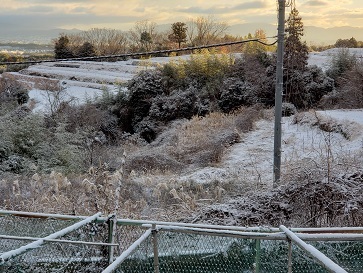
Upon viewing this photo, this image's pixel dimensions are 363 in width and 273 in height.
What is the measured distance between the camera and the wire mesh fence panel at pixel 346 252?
13.3ft

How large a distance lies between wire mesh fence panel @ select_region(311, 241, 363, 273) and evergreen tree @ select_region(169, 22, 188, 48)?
3479 cm

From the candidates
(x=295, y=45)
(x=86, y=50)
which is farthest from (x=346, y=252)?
(x=86, y=50)

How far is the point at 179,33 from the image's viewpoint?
Answer: 124ft

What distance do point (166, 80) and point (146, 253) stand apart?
59.0 ft

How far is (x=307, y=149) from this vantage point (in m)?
12.3

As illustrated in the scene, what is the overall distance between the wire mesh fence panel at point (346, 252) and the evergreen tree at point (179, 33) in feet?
114

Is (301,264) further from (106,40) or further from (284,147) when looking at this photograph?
(106,40)

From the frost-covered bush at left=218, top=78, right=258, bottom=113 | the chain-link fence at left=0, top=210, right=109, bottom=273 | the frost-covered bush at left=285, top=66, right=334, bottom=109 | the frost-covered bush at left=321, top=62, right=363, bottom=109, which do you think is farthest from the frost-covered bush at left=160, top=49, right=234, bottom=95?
the chain-link fence at left=0, top=210, right=109, bottom=273

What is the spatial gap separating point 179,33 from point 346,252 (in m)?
35.1

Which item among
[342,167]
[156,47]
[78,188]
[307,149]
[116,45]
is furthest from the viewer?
[116,45]

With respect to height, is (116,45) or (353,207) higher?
(116,45)

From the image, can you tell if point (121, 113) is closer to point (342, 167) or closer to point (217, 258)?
point (342, 167)

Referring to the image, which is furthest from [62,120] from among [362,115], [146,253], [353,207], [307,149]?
[146,253]

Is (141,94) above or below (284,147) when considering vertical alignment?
above
